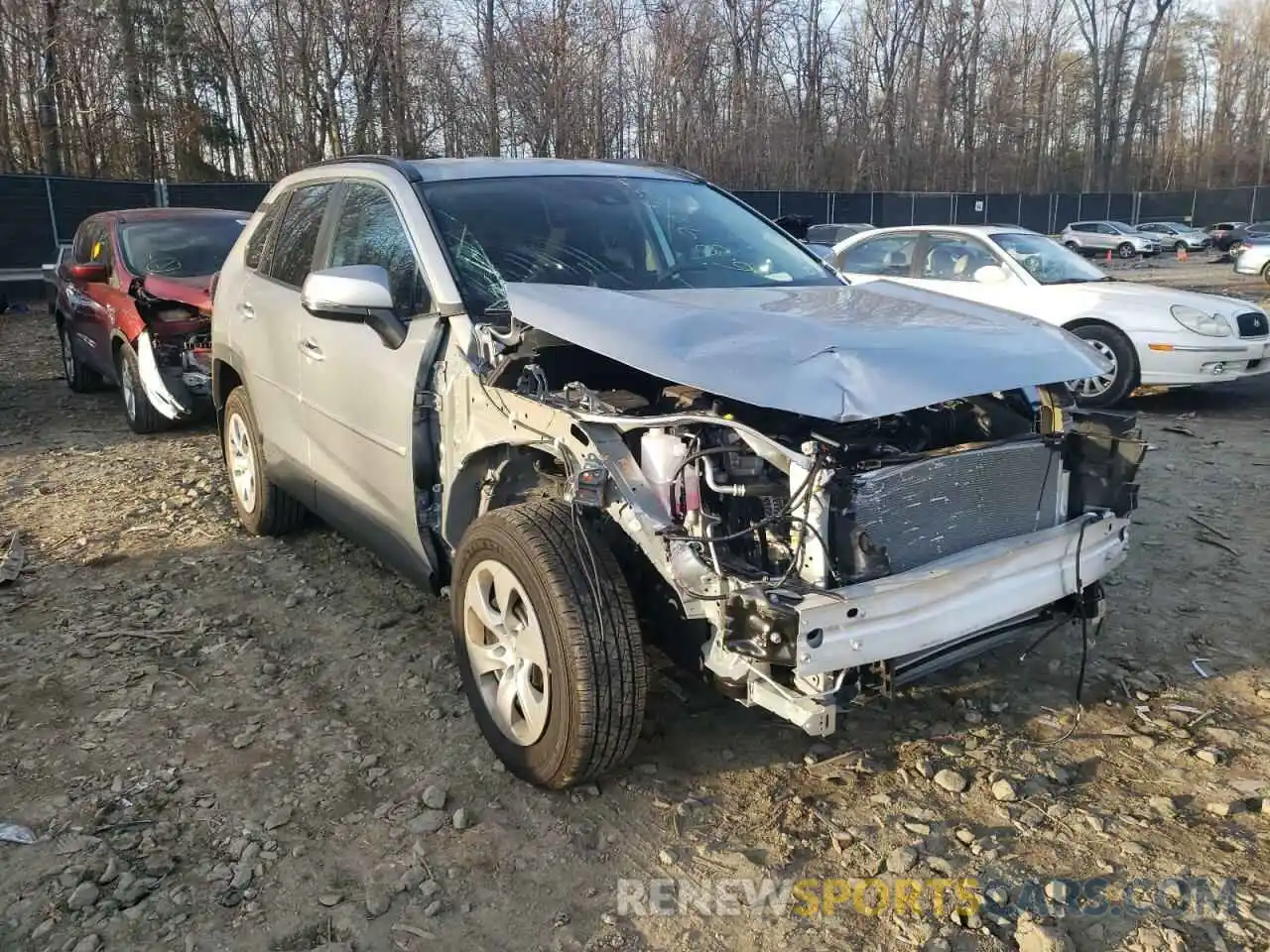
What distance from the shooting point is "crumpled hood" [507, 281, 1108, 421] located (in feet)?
8.36

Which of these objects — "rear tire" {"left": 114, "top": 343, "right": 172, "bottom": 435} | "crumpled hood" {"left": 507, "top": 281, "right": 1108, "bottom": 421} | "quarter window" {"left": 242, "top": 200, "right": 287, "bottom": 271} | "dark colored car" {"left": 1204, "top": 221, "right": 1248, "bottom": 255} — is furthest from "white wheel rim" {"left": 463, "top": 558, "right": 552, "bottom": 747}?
"dark colored car" {"left": 1204, "top": 221, "right": 1248, "bottom": 255}

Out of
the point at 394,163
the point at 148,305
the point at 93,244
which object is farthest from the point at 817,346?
the point at 93,244

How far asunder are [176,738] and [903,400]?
2.67 meters

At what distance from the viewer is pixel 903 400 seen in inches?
99.2

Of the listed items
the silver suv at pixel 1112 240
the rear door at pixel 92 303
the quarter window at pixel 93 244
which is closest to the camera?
the rear door at pixel 92 303

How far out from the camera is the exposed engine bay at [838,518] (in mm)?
2480

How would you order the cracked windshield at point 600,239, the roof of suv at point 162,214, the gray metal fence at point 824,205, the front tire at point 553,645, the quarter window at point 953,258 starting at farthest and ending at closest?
the gray metal fence at point 824,205
the quarter window at point 953,258
the roof of suv at point 162,214
the cracked windshield at point 600,239
the front tire at point 553,645

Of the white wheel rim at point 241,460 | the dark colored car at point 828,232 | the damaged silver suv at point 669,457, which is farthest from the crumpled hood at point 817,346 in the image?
the dark colored car at point 828,232

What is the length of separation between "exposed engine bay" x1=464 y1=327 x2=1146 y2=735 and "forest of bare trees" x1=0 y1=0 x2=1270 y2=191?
24.9 meters

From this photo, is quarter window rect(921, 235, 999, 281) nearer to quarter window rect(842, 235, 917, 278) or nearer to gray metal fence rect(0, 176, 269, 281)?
quarter window rect(842, 235, 917, 278)

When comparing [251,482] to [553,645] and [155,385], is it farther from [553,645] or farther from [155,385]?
[553,645]

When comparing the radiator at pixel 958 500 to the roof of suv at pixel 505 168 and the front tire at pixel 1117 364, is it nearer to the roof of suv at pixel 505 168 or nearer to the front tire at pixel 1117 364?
the roof of suv at pixel 505 168

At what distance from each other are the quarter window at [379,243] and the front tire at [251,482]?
1.29m

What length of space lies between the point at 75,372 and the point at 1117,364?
965 cm
